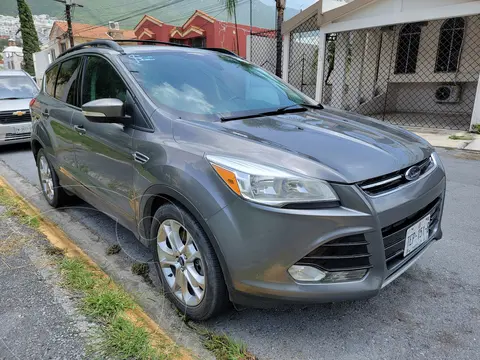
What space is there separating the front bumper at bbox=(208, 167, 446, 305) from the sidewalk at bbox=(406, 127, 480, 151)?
681 cm

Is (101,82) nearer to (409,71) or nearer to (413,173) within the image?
(413,173)

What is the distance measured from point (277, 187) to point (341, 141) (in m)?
0.60

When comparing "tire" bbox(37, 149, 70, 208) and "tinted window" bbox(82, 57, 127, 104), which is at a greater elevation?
"tinted window" bbox(82, 57, 127, 104)

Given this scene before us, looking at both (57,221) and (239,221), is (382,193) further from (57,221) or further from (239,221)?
(57,221)

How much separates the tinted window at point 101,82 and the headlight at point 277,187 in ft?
4.40

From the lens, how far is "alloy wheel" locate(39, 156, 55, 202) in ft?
14.4

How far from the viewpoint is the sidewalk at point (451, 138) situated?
781 centimetres

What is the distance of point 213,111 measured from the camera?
8.62 ft

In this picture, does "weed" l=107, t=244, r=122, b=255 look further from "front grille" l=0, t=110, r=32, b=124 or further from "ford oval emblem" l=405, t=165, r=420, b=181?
"front grille" l=0, t=110, r=32, b=124

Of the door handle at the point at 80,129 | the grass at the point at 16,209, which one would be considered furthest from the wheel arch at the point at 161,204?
the grass at the point at 16,209

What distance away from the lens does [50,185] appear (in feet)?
14.6

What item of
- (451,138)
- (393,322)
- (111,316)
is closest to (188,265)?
(111,316)

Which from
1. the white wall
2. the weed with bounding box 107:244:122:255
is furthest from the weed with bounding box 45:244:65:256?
the white wall

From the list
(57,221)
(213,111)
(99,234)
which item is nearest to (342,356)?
(213,111)
